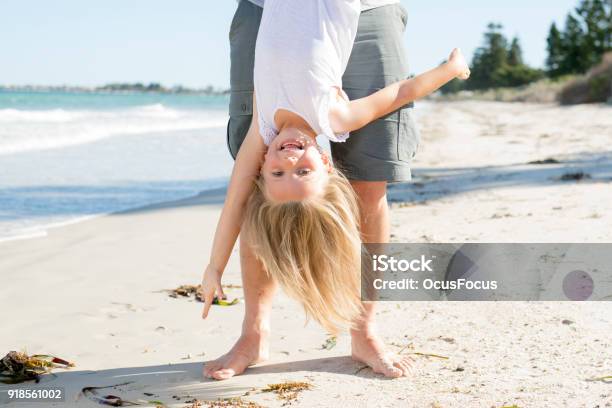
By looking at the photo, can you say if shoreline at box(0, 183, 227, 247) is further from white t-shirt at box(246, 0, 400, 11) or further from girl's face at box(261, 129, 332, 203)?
girl's face at box(261, 129, 332, 203)

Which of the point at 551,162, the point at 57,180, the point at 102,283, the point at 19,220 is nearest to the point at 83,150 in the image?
the point at 57,180

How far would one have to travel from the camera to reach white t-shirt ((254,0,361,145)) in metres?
2.42

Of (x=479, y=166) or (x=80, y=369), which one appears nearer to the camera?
(x=80, y=369)

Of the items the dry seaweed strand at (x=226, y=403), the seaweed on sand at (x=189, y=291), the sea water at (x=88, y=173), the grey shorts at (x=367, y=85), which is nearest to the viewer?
the dry seaweed strand at (x=226, y=403)

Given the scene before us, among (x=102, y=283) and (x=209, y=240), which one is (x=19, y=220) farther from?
(x=102, y=283)

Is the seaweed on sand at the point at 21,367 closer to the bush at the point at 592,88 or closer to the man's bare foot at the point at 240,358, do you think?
the man's bare foot at the point at 240,358

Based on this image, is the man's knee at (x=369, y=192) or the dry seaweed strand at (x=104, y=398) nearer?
the dry seaweed strand at (x=104, y=398)

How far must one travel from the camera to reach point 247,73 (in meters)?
2.79

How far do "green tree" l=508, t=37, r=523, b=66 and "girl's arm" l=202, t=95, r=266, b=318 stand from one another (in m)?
78.0

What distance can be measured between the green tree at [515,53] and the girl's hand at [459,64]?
77.7m

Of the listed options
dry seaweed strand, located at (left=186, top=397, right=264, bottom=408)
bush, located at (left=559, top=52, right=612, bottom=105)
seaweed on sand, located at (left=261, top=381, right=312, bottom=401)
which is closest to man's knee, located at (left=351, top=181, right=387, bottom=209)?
seaweed on sand, located at (left=261, top=381, right=312, bottom=401)

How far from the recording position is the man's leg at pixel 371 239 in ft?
8.89

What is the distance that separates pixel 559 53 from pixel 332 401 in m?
57.8

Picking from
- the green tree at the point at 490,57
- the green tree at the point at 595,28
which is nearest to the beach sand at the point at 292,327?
the green tree at the point at 595,28
